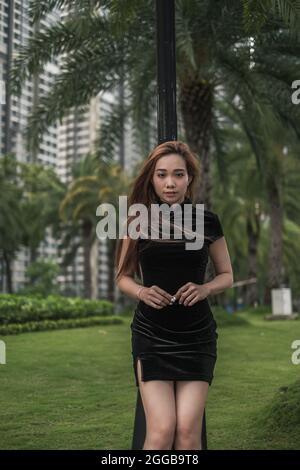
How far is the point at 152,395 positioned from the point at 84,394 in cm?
436

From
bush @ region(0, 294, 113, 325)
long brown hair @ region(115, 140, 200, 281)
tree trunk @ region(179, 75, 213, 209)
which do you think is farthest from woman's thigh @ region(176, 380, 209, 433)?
bush @ region(0, 294, 113, 325)

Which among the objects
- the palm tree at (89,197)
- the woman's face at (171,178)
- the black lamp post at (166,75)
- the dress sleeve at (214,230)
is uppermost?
the palm tree at (89,197)

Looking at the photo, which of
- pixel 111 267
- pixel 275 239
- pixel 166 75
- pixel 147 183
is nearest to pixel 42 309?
pixel 275 239

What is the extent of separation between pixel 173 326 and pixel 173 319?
0.03 metres

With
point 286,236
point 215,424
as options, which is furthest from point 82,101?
point 286,236

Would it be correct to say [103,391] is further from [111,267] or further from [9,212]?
[111,267]

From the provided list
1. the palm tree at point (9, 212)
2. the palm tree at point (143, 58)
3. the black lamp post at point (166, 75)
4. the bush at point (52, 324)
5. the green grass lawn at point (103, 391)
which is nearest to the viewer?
the black lamp post at point (166, 75)

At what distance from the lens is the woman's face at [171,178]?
292 centimetres

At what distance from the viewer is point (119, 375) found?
7957 mm

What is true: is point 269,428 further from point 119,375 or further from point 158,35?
point 119,375

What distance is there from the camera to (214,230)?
9.55 ft

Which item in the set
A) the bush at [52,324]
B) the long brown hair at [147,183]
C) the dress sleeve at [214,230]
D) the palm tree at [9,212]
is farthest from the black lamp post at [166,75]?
the palm tree at [9,212]

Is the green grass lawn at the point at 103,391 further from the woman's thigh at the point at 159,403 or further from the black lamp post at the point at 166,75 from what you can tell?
the black lamp post at the point at 166,75

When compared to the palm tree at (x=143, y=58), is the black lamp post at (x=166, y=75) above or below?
below
